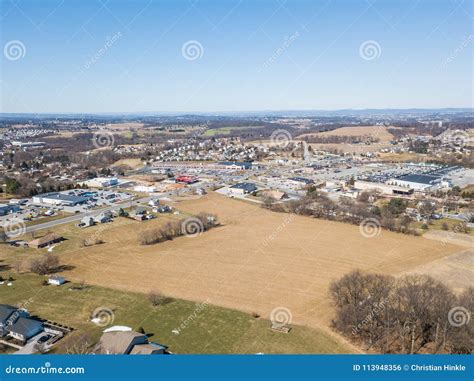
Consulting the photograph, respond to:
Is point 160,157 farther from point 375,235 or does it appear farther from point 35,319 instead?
point 35,319

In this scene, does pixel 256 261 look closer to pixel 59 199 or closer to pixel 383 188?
pixel 59 199

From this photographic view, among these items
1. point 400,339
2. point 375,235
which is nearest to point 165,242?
point 375,235

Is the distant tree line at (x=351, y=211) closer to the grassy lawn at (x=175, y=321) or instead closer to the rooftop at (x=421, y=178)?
the rooftop at (x=421, y=178)

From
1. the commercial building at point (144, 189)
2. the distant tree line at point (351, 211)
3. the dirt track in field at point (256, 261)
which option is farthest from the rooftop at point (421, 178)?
the commercial building at point (144, 189)

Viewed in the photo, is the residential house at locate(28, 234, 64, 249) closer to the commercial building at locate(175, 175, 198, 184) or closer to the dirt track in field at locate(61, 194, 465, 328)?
the dirt track in field at locate(61, 194, 465, 328)

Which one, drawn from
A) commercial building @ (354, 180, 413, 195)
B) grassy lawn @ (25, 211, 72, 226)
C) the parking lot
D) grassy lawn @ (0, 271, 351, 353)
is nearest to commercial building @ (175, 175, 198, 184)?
the parking lot

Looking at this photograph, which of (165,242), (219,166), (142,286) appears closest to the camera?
(142,286)
